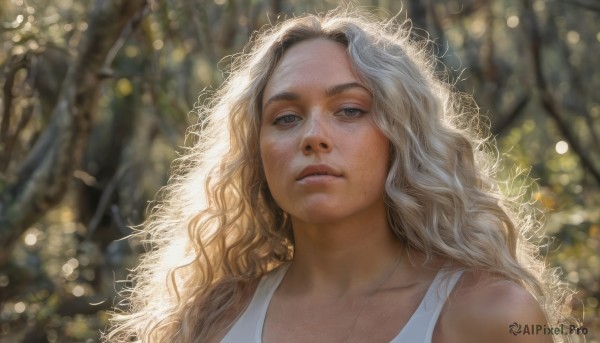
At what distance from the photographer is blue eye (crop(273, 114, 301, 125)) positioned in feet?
10.8

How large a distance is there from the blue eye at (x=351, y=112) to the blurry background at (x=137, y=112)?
3.78 feet

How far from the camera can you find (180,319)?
3531 mm

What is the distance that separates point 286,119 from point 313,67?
175 millimetres

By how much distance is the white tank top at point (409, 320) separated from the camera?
2932mm

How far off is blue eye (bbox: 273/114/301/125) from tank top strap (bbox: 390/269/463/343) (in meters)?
0.63

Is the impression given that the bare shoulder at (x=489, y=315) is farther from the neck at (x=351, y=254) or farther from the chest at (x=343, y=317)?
the neck at (x=351, y=254)

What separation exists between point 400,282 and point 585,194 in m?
3.73

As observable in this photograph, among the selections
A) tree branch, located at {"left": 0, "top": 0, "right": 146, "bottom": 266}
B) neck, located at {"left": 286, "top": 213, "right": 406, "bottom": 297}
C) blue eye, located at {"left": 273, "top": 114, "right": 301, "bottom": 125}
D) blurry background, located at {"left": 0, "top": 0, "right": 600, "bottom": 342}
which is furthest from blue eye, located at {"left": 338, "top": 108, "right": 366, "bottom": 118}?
tree branch, located at {"left": 0, "top": 0, "right": 146, "bottom": 266}

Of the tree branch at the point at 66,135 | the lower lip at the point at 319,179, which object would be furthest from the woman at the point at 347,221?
the tree branch at the point at 66,135

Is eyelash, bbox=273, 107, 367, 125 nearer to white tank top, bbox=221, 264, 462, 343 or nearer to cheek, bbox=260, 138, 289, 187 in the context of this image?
cheek, bbox=260, 138, 289, 187

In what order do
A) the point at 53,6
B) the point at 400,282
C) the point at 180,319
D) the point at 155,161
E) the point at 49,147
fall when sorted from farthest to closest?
the point at 155,161
the point at 53,6
the point at 49,147
the point at 180,319
the point at 400,282

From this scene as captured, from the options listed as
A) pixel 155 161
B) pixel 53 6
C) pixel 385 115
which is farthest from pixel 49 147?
pixel 155 161

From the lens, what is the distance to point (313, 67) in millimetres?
3293

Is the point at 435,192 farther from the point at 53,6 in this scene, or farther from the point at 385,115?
the point at 53,6
